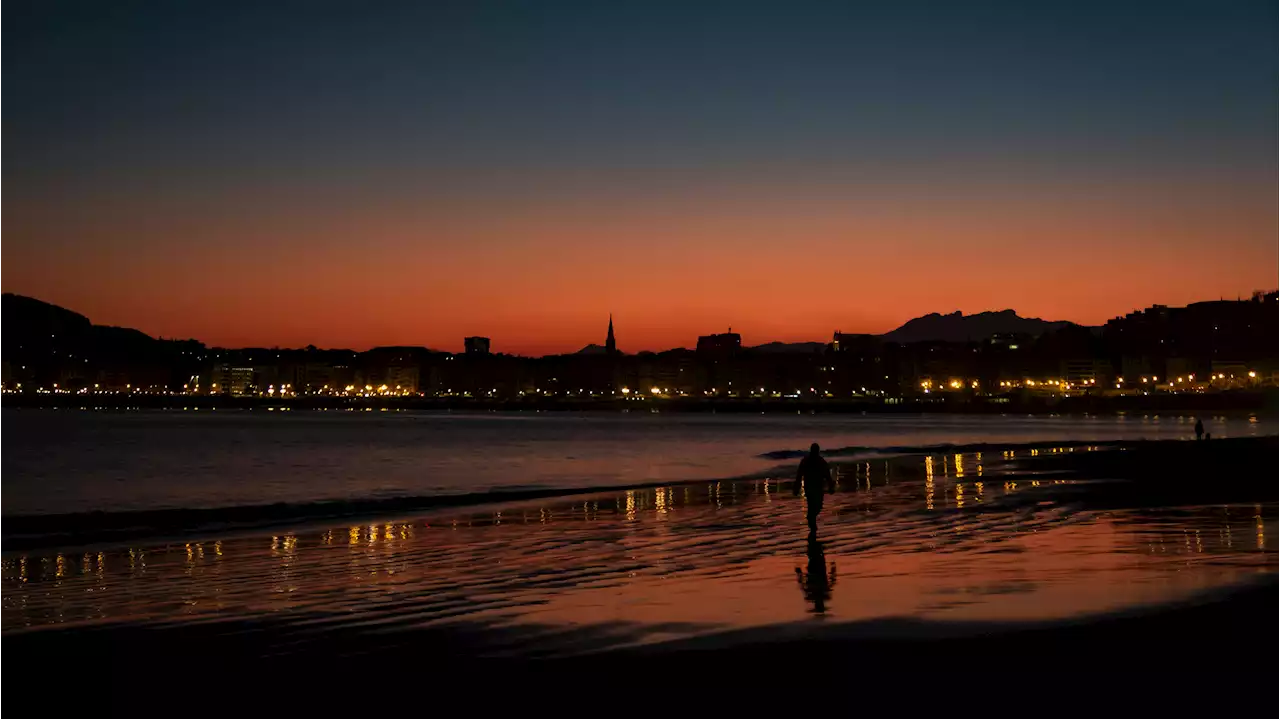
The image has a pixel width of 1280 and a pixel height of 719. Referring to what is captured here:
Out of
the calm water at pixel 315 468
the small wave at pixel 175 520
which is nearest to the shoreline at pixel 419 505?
the small wave at pixel 175 520

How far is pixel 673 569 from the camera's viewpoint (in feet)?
59.5

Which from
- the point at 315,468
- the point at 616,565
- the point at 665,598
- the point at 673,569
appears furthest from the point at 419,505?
the point at 315,468

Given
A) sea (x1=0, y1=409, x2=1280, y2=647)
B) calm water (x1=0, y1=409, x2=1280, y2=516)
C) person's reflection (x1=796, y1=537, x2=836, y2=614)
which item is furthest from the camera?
calm water (x1=0, y1=409, x2=1280, y2=516)

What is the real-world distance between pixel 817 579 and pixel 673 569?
99.4 inches

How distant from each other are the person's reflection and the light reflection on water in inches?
1.9

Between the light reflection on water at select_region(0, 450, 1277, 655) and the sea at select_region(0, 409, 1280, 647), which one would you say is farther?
the light reflection on water at select_region(0, 450, 1277, 655)

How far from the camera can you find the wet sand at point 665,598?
11.3m

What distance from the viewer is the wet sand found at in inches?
443

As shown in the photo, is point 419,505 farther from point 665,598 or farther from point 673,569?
point 665,598

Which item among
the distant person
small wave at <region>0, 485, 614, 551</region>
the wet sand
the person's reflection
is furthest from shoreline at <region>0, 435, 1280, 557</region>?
the person's reflection

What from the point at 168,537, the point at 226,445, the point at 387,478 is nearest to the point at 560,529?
the point at 168,537

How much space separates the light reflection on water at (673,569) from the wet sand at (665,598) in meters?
0.08

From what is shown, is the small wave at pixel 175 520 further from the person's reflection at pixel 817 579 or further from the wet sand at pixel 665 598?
the person's reflection at pixel 817 579

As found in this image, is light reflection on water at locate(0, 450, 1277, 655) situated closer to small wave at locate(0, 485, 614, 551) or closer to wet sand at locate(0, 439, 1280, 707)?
wet sand at locate(0, 439, 1280, 707)
